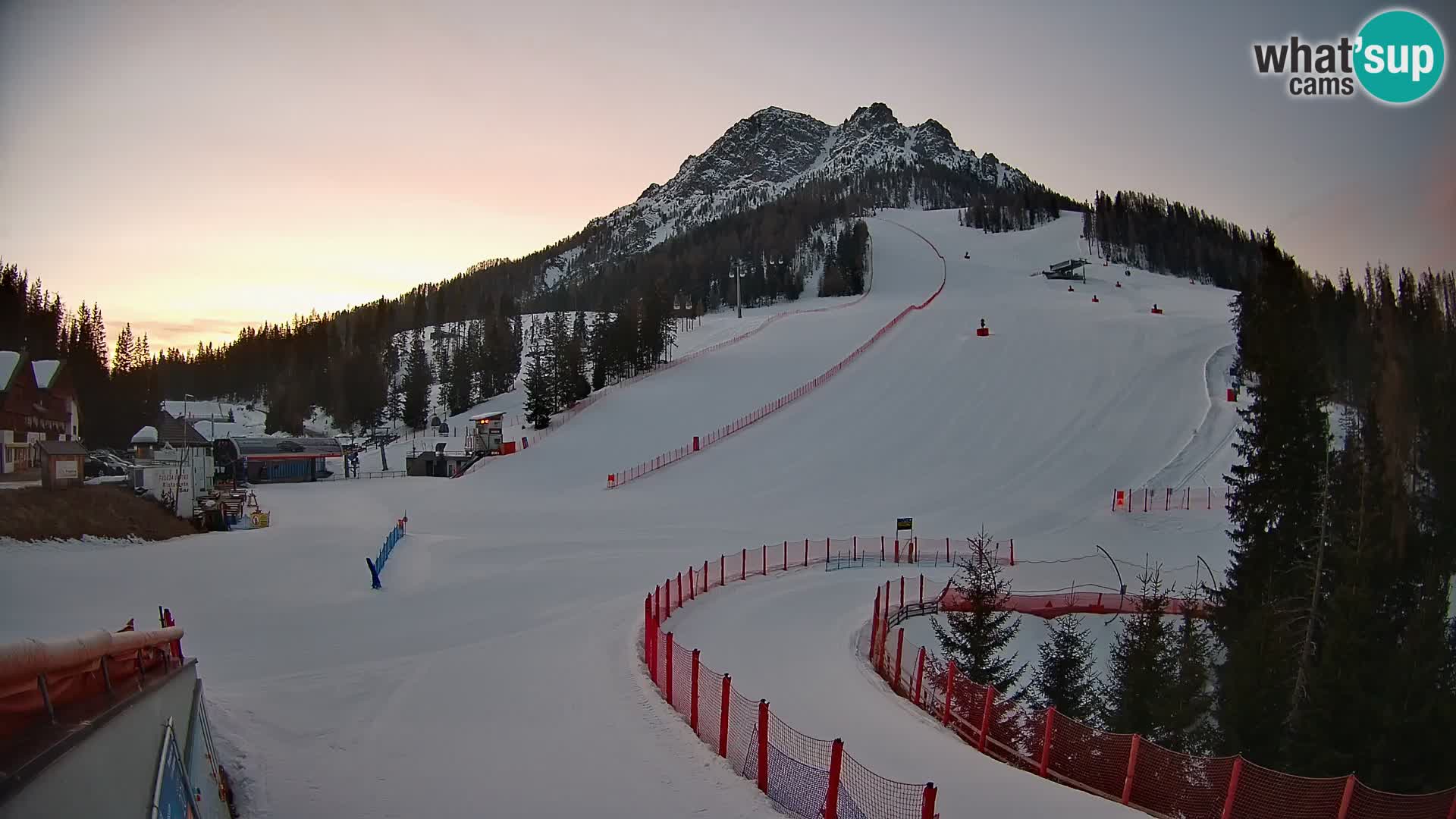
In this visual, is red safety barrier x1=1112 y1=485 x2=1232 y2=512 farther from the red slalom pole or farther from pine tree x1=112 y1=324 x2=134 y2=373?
pine tree x1=112 y1=324 x2=134 y2=373

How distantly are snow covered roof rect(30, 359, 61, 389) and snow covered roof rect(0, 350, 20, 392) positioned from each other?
173 cm

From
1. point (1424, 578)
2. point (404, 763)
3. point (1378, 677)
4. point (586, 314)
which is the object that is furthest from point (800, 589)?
point (586, 314)

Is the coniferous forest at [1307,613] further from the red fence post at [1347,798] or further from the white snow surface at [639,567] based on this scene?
the red fence post at [1347,798]

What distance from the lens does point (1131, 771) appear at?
9.01 m

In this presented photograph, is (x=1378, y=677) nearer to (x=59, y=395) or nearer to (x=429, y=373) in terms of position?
(x=59, y=395)

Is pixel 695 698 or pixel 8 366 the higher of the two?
pixel 8 366

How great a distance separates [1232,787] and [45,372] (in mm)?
20862

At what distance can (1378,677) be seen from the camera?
715 inches

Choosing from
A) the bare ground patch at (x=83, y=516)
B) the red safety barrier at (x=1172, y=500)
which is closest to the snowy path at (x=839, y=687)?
the red safety barrier at (x=1172, y=500)

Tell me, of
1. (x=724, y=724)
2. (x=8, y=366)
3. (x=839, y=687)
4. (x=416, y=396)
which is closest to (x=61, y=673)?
(x=724, y=724)

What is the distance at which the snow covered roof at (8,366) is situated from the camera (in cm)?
1363

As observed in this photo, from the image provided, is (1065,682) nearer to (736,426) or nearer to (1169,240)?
(736,426)

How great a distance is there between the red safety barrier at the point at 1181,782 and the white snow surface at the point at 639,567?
71 centimetres

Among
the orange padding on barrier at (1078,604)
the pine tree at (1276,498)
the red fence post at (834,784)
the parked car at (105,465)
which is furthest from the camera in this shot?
the parked car at (105,465)
